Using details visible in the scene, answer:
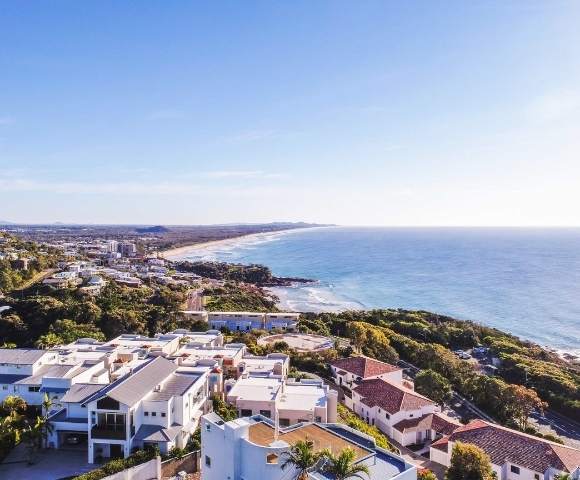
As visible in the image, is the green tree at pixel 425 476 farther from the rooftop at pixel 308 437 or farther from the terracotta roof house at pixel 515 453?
the rooftop at pixel 308 437

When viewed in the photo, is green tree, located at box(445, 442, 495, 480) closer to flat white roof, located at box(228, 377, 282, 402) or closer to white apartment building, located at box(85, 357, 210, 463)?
flat white roof, located at box(228, 377, 282, 402)

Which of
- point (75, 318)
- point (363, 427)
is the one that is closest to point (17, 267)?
point (75, 318)

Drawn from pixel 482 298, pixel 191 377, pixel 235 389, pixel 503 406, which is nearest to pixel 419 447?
pixel 503 406

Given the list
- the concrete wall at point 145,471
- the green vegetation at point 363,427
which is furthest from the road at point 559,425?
the concrete wall at point 145,471

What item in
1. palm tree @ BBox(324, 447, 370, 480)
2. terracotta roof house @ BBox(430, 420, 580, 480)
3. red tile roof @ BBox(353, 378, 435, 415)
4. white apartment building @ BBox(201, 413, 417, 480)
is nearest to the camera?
palm tree @ BBox(324, 447, 370, 480)

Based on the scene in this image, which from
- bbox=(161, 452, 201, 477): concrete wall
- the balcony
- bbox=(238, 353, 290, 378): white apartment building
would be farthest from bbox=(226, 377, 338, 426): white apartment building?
the balcony

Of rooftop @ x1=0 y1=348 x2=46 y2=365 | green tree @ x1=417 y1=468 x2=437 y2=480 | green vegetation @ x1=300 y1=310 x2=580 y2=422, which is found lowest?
green vegetation @ x1=300 y1=310 x2=580 y2=422
